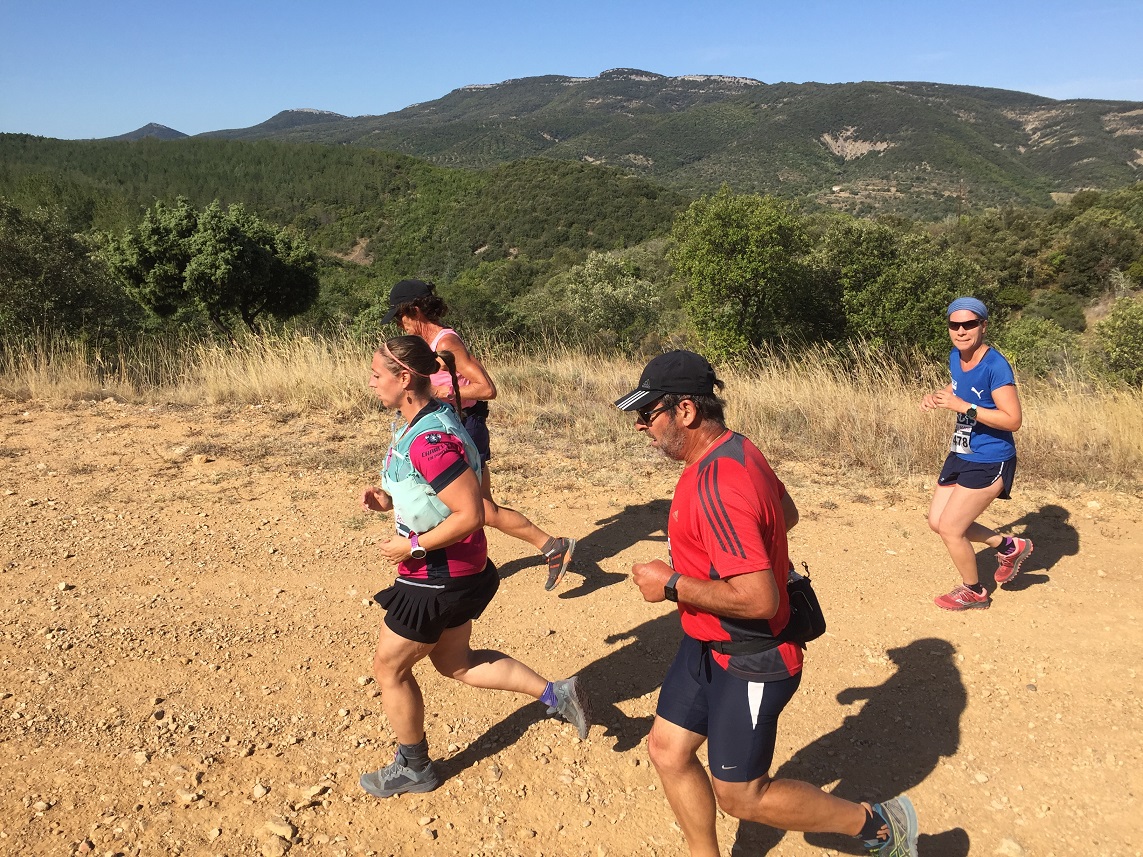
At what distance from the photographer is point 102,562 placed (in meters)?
4.27

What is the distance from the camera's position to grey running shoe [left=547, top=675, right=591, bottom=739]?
272 centimetres

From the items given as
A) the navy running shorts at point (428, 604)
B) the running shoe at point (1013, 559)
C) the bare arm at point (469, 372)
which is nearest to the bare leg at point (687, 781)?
the navy running shorts at point (428, 604)

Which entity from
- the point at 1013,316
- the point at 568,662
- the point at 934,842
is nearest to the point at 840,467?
the point at 568,662

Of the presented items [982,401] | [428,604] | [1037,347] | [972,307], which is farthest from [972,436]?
[1037,347]

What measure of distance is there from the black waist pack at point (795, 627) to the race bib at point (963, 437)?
2.20 metres

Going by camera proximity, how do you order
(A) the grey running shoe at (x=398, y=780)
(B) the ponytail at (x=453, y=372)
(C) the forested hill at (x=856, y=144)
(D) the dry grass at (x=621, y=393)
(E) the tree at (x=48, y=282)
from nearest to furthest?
(A) the grey running shoe at (x=398, y=780), (B) the ponytail at (x=453, y=372), (D) the dry grass at (x=621, y=393), (E) the tree at (x=48, y=282), (C) the forested hill at (x=856, y=144)

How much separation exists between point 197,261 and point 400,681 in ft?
56.7

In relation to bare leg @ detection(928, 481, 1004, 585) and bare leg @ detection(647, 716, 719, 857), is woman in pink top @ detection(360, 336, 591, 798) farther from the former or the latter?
bare leg @ detection(928, 481, 1004, 585)

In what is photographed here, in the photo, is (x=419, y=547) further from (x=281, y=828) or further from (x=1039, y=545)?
(x=1039, y=545)

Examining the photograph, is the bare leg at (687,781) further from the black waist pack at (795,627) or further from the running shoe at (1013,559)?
the running shoe at (1013,559)

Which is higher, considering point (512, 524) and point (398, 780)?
point (512, 524)

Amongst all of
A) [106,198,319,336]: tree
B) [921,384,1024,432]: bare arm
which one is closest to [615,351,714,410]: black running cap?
[921,384,1024,432]: bare arm

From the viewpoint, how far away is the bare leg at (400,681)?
7.69 feet

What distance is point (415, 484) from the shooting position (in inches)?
88.4
